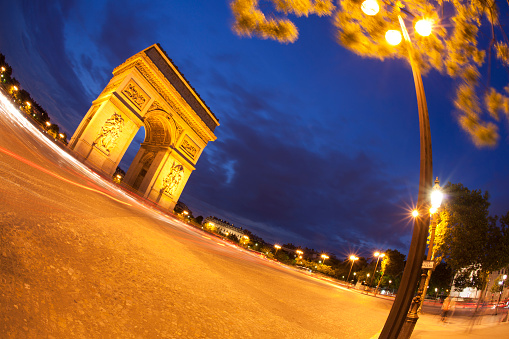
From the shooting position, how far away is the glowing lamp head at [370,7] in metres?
3.19

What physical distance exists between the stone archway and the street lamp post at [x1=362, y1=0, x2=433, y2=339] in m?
22.2

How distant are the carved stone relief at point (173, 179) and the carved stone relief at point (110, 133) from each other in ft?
21.4

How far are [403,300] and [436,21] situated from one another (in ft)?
12.0

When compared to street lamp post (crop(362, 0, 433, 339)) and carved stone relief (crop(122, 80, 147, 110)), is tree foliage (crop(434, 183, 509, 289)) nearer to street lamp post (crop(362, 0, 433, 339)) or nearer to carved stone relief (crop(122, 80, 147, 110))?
street lamp post (crop(362, 0, 433, 339))

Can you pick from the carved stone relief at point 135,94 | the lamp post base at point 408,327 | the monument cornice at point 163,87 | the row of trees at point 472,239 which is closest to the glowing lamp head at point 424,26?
the lamp post base at point 408,327

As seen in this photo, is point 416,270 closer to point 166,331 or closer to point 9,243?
point 166,331

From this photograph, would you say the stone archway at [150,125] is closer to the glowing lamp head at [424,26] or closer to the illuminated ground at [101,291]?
the illuminated ground at [101,291]

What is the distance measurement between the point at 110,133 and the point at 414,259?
78.0ft

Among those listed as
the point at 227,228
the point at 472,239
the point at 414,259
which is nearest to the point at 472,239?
the point at 472,239

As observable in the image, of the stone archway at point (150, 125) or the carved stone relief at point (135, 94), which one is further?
the carved stone relief at point (135, 94)

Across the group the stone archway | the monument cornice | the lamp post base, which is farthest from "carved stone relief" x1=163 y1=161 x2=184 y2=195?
the lamp post base

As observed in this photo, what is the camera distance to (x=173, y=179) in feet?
87.6

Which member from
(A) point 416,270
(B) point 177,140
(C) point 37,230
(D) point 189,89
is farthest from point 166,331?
(D) point 189,89

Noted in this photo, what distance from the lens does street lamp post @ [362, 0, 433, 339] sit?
2.42 m
